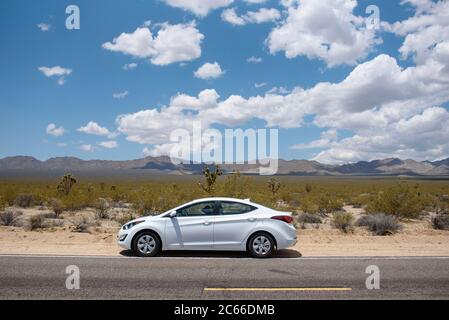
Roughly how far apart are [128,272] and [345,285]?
4.48 meters

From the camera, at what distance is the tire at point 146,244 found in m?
10.8

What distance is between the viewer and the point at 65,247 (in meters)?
12.4

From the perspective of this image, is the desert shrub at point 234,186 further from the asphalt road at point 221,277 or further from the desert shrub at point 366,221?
the asphalt road at point 221,277

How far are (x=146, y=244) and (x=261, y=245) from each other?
117 inches

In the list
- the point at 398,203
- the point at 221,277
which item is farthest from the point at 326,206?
the point at 221,277

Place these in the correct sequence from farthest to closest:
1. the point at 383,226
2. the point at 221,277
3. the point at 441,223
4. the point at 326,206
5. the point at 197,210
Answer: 1. the point at 326,206
2. the point at 441,223
3. the point at 383,226
4. the point at 197,210
5. the point at 221,277

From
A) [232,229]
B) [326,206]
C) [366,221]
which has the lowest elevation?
[326,206]

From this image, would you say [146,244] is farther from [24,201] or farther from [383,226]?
[24,201]

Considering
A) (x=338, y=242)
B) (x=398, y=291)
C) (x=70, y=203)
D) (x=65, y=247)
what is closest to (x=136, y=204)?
(x=70, y=203)

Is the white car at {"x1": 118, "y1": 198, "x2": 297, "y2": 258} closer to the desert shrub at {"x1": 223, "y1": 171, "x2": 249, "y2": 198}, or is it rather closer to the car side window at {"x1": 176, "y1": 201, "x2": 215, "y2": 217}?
the car side window at {"x1": 176, "y1": 201, "x2": 215, "y2": 217}

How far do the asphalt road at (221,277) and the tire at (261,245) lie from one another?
0.27m

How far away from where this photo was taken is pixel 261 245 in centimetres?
1074
